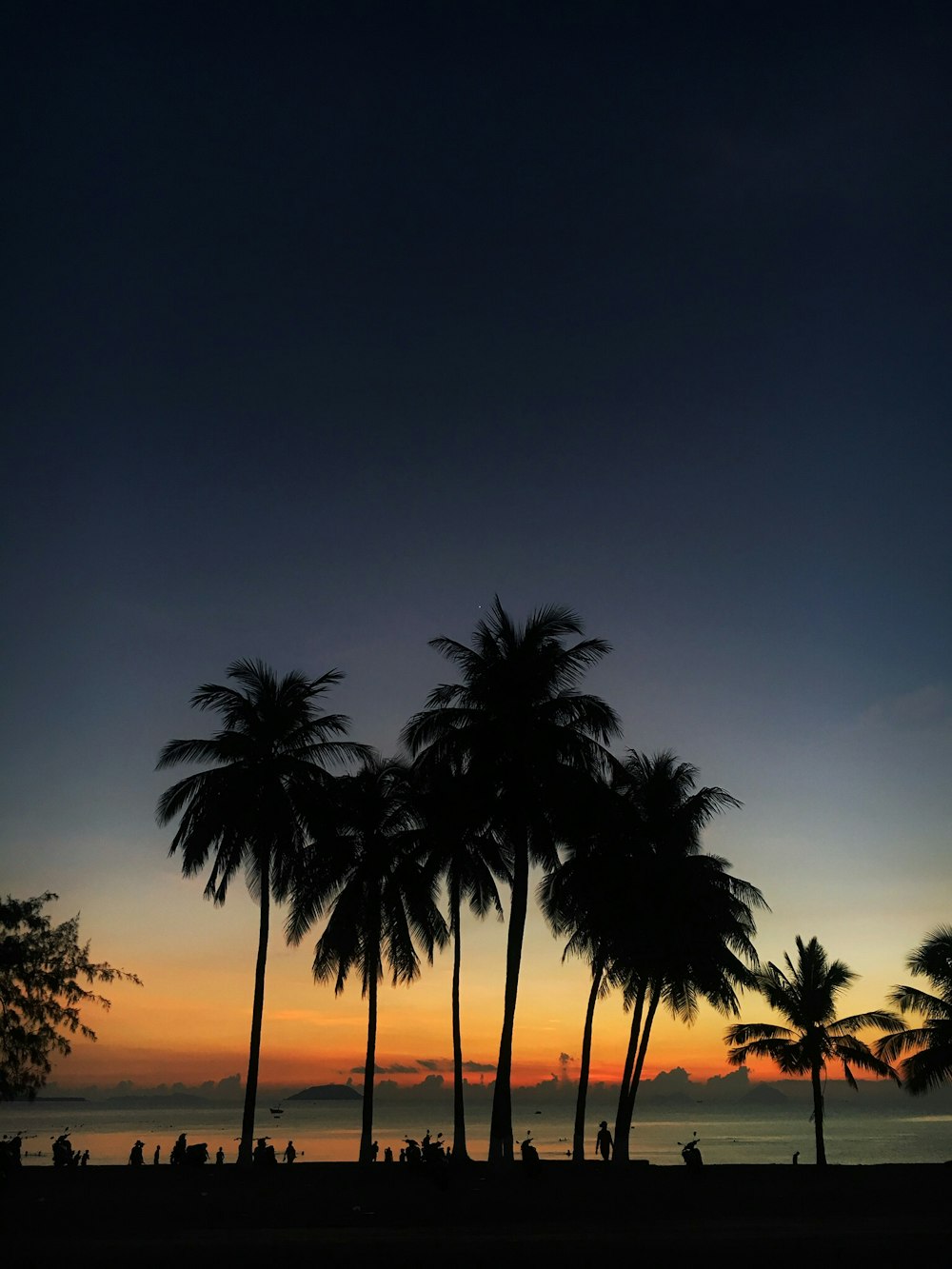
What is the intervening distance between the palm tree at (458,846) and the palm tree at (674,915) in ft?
16.9

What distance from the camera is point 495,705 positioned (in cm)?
3512

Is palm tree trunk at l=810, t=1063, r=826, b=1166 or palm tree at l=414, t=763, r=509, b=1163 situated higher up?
palm tree at l=414, t=763, r=509, b=1163

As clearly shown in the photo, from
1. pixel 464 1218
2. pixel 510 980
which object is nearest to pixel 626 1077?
pixel 510 980

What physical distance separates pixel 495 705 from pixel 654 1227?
17.1m

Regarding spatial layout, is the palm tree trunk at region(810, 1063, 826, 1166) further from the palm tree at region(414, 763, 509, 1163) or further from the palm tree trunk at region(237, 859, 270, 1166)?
the palm tree trunk at region(237, 859, 270, 1166)

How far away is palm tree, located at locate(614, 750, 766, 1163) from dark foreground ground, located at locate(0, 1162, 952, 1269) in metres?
7.42

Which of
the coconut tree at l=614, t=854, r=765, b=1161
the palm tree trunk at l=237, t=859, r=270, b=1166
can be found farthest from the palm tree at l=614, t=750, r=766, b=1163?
the palm tree trunk at l=237, t=859, r=270, b=1166

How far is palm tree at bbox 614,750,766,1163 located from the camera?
1545 inches

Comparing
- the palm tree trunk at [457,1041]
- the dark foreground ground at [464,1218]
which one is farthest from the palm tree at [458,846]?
the dark foreground ground at [464,1218]

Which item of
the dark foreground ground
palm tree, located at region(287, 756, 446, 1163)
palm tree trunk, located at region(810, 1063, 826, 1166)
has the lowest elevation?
the dark foreground ground

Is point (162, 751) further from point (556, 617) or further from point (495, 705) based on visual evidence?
point (556, 617)

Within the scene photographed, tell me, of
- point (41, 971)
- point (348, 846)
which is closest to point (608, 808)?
point (348, 846)

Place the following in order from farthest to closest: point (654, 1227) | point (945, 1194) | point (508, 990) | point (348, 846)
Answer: point (348, 846) < point (508, 990) < point (945, 1194) < point (654, 1227)

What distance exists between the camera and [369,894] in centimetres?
3994
